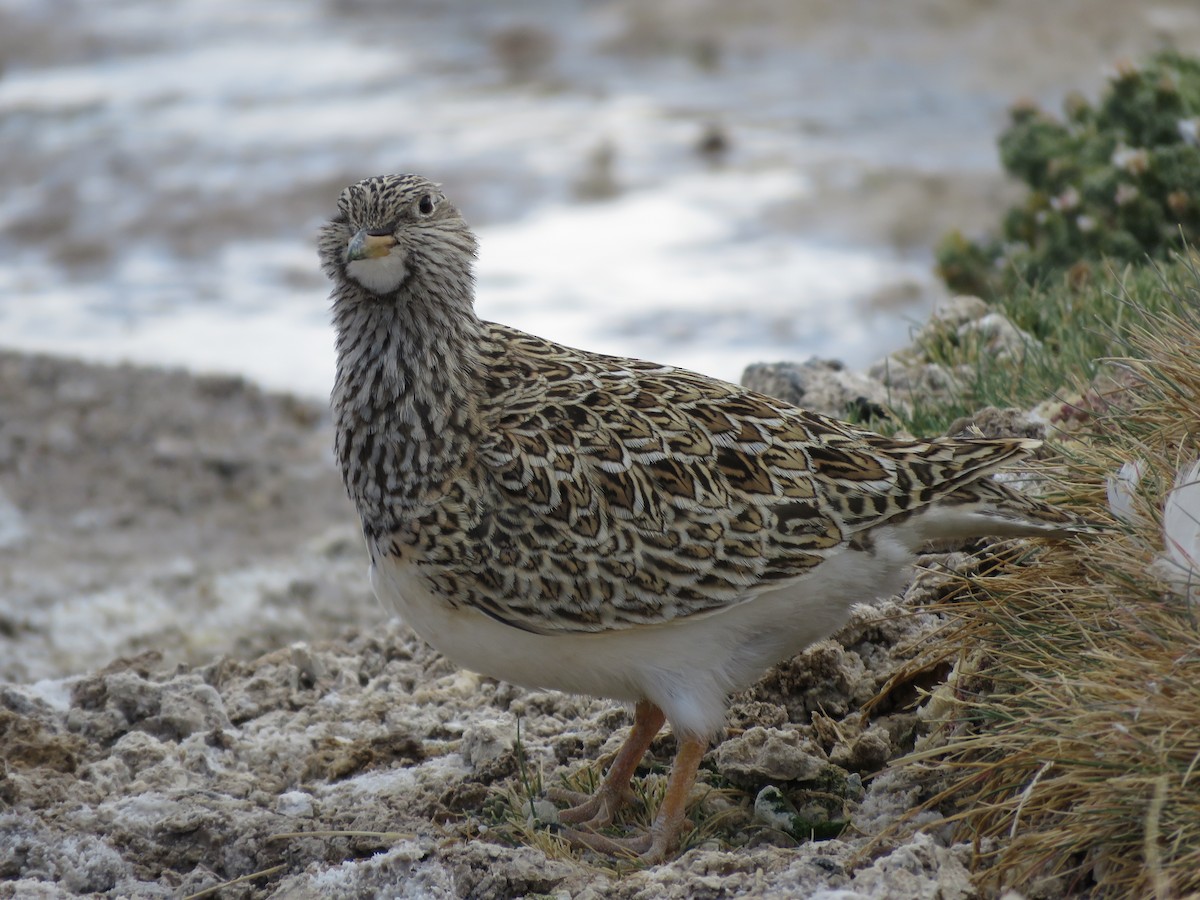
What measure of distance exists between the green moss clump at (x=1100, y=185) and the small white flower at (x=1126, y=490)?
10.1 ft

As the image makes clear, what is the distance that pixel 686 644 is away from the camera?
15.6ft

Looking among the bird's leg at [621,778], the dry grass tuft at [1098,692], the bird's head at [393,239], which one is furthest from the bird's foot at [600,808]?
the bird's head at [393,239]

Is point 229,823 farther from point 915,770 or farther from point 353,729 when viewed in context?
point 915,770

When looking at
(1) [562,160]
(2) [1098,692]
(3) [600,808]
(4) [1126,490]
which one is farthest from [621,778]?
(1) [562,160]

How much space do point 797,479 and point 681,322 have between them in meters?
7.93

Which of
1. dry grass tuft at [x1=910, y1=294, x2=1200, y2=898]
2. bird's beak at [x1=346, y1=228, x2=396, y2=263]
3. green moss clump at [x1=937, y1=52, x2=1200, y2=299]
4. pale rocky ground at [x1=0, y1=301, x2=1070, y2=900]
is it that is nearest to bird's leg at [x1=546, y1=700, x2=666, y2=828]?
pale rocky ground at [x1=0, y1=301, x2=1070, y2=900]

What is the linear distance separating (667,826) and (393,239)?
2044 mm

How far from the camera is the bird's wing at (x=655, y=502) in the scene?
471 centimetres

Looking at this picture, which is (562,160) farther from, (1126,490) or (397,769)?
(1126,490)

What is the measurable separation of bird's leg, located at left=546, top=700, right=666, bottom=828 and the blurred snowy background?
6.75 m

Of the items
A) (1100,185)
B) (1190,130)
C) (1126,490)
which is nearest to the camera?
(1126,490)

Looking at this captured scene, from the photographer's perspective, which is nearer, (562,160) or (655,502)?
(655,502)

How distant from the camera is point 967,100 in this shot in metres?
A: 17.4

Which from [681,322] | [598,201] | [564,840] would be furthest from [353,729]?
[598,201]
